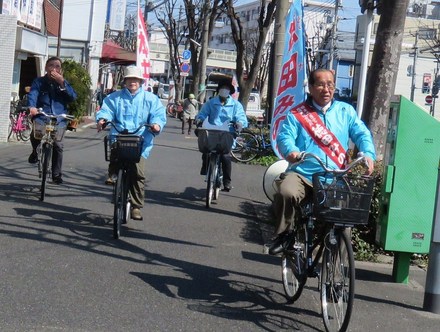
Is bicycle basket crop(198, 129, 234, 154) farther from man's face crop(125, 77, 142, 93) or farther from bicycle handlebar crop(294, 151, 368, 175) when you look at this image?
bicycle handlebar crop(294, 151, 368, 175)

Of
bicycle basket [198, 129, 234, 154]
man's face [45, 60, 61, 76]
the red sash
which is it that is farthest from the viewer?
bicycle basket [198, 129, 234, 154]

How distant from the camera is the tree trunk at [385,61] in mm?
8727

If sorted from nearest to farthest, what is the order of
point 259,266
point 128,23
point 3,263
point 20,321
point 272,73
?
point 20,321 → point 3,263 → point 259,266 → point 272,73 → point 128,23

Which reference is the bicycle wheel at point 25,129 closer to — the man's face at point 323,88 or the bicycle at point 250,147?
the bicycle at point 250,147

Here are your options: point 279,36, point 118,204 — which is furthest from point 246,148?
point 118,204

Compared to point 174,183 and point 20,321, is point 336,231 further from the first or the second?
point 174,183

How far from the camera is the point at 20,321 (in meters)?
5.10

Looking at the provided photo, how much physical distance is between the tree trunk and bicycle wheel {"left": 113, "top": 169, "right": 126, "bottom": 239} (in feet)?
9.61

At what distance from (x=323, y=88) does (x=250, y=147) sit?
14618 millimetres

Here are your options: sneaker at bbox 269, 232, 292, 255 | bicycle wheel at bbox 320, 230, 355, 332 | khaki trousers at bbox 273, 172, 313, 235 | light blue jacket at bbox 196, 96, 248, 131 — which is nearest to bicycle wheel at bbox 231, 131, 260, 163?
light blue jacket at bbox 196, 96, 248, 131

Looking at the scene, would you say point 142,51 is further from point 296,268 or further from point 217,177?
point 296,268

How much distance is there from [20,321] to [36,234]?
288cm

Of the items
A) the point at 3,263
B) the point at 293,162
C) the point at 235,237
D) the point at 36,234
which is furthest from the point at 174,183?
the point at 293,162

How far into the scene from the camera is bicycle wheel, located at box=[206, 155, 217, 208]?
1087 cm
